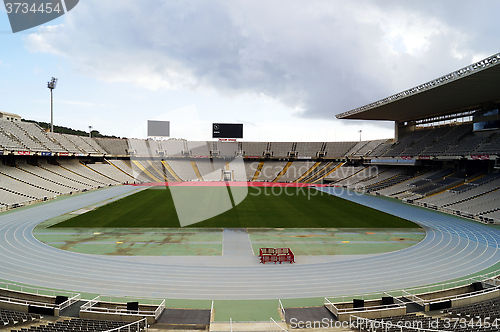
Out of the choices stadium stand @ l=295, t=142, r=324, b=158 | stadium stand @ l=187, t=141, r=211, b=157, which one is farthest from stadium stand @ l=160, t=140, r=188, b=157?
stadium stand @ l=295, t=142, r=324, b=158

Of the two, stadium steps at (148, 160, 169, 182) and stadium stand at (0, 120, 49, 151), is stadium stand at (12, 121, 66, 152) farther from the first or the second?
stadium steps at (148, 160, 169, 182)

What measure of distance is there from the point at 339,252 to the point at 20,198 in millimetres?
34503

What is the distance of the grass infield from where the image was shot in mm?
23781

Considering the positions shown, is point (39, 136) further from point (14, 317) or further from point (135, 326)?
point (135, 326)

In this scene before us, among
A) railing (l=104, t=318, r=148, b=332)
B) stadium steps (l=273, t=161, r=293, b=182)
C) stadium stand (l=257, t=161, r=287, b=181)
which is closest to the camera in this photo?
railing (l=104, t=318, r=148, b=332)

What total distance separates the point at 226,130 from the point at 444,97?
42137 millimetres

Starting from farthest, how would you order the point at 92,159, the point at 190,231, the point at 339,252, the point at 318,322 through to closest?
1. the point at 92,159
2. the point at 190,231
3. the point at 339,252
4. the point at 318,322

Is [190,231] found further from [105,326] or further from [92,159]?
[92,159]

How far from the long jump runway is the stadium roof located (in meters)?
14.9

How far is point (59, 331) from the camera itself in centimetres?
782

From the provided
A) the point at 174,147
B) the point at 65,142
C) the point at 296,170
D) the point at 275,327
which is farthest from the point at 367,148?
the point at 65,142

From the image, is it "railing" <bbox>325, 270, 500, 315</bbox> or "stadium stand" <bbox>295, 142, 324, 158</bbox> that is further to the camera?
"stadium stand" <bbox>295, 142, 324, 158</bbox>

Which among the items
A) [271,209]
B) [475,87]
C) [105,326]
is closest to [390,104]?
[475,87]

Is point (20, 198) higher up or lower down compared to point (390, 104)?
lower down
